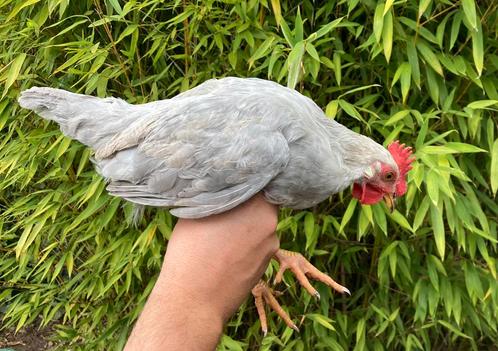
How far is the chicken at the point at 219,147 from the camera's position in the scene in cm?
169

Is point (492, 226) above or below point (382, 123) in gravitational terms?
below

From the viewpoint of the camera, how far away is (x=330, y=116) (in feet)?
7.70

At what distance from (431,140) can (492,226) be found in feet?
2.18

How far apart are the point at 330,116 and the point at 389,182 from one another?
0.43 meters

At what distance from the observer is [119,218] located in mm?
2877

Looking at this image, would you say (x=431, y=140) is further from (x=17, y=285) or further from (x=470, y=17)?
(x=17, y=285)

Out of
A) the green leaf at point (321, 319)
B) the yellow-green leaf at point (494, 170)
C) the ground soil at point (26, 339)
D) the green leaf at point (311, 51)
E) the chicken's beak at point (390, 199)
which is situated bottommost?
the ground soil at point (26, 339)

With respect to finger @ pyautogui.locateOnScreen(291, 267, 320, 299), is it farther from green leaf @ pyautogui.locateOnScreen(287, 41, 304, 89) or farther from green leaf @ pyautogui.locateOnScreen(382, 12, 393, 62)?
green leaf @ pyautogui.locateOnScreen(382, 12, 393, 62)

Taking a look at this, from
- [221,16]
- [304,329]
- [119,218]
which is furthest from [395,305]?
[221,16]

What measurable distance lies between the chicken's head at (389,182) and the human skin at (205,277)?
0.44 m

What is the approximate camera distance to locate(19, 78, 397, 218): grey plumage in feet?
5.53

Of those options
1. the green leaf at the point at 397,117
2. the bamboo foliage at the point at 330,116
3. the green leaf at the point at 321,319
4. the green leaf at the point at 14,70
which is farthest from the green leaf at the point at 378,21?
the green leaf at the point at 14,70

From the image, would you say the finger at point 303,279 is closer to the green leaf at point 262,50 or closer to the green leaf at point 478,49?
the green leaf at point 262,50

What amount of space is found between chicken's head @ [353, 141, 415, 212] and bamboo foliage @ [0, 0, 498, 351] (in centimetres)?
13
